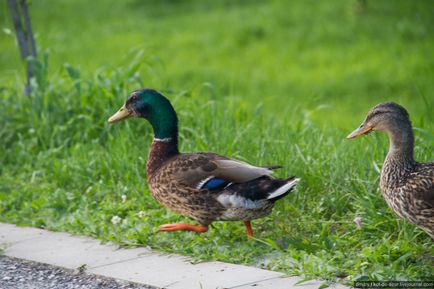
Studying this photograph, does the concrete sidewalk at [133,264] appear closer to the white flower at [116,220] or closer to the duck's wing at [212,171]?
the white flower at [116,220]

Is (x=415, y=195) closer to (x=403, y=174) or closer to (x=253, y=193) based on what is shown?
(x=403, y=174)

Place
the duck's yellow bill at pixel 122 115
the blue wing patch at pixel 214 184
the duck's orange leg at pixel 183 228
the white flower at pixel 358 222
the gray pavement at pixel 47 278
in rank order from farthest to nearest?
the duck's yellow bill at pixel 122 115, the duck's orange leg at pixel 183 228, the blue wing patch at pixel 214 184, the white flower at pixel 358 222, the gray pavement at pixel 47 278

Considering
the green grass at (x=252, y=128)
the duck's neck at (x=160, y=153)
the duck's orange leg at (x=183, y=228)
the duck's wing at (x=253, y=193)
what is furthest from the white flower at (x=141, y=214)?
the duck's wing at (x=253, y=193)

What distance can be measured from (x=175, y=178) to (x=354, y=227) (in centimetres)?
121

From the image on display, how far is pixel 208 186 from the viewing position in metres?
5.66

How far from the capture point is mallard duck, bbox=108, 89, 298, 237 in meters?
5.53

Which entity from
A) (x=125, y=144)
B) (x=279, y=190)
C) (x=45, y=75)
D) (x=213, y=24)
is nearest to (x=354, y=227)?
(x=279, y=190)

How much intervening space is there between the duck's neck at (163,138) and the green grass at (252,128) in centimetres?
43

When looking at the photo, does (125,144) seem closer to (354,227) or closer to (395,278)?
(354,227)

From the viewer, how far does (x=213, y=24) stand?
1454 centimetres

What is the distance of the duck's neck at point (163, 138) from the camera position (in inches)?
240

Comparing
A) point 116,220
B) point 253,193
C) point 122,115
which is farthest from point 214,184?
point 122,115

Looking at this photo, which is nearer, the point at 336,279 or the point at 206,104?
the point at 336,279

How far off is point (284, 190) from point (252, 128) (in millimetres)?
2016
